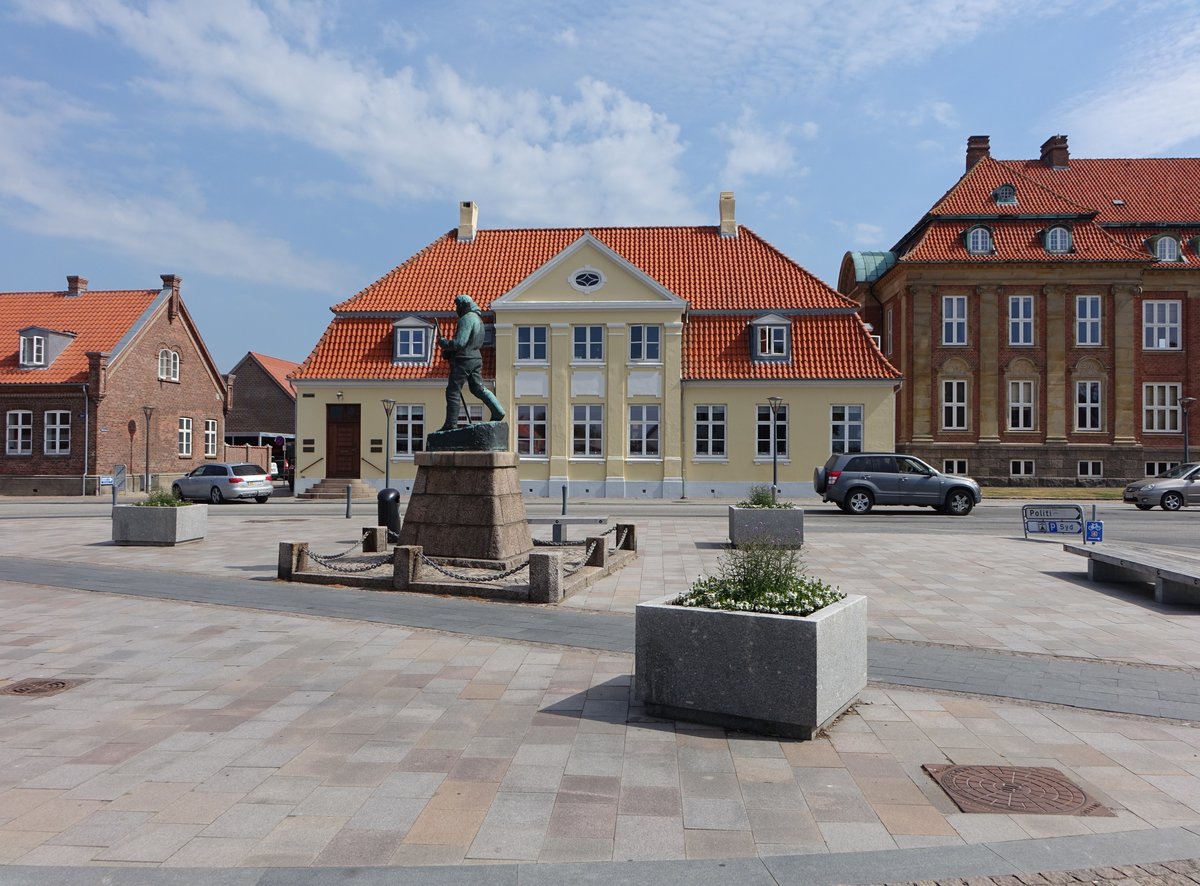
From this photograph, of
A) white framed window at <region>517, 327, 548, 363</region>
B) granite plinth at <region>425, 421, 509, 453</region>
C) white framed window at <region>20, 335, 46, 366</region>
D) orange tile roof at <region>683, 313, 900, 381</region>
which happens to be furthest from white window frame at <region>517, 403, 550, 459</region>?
white framed window at <region>20, 335, 46, 366</region>

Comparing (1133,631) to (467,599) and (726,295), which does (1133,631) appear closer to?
(467,599)

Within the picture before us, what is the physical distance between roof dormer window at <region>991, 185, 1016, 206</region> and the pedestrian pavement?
35.6 meters

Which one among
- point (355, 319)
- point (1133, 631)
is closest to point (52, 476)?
point (355, 319)

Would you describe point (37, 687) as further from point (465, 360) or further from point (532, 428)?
point (532, 428)

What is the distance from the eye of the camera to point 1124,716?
19.7 ft

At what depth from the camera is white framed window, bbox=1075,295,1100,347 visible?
39.5 m

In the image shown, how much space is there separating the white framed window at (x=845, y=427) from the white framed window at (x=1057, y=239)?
13904 millimetres

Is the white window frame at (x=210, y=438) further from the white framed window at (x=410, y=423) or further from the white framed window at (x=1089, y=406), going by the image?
the white framed window at (x=1089, y=406)

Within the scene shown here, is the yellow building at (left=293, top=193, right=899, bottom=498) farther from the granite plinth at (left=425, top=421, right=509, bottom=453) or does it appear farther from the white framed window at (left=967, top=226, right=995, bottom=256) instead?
the granite plinth at (left=425, top=421, right=509, bottom=453)

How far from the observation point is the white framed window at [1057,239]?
1549 inches

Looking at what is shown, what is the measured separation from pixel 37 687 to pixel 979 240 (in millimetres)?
41173

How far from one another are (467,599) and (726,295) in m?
27.1

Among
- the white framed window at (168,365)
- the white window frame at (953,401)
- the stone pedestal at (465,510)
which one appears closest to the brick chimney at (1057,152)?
the white window frame at (953,401)

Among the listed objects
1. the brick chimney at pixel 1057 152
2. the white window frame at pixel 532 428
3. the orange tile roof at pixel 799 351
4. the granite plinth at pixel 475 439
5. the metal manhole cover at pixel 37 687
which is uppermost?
the brick chimney at pixel 1057 152
